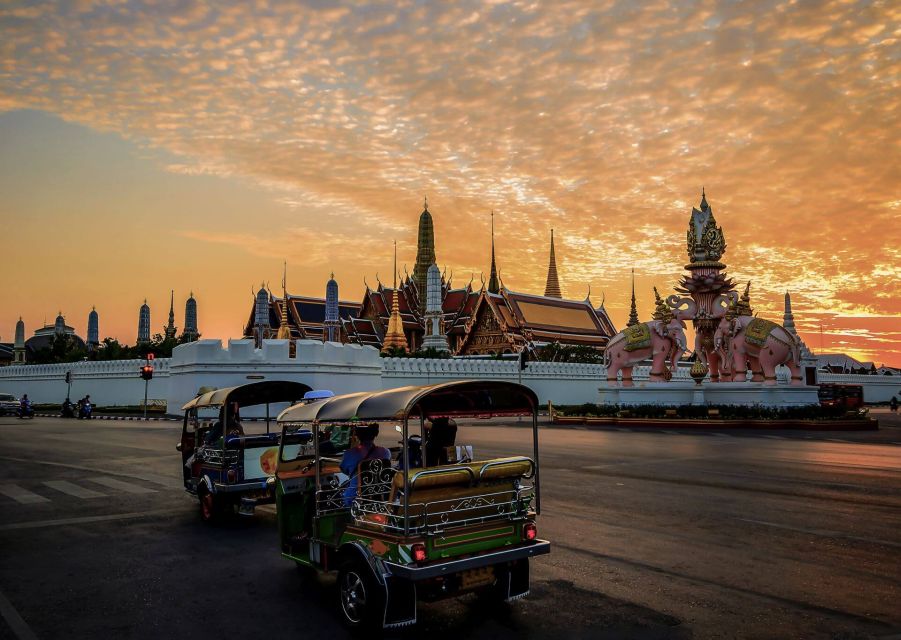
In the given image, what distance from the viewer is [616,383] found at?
3494 centimetres

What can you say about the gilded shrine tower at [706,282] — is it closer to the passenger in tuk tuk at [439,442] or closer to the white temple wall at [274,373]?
the white temple wall at [274,373]

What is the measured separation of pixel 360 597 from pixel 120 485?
8.78 metres

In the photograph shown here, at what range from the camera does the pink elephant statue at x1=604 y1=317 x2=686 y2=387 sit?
1336 inches

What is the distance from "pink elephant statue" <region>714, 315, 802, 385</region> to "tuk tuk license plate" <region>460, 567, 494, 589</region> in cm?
2829

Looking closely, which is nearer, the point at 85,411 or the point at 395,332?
the point at 85,411

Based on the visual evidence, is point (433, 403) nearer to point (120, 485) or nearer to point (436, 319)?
point (120, 485)

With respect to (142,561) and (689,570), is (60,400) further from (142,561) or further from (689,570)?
(689,570)

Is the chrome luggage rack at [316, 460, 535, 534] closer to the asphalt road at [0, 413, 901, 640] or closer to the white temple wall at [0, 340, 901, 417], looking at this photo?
the asphalt road at [0, 413, 901, 640]

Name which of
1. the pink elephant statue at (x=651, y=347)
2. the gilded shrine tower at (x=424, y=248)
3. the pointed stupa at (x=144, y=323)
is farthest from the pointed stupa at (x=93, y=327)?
the pink elephant statue at (x=651, y=347)

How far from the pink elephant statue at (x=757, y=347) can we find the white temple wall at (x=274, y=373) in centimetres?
1160

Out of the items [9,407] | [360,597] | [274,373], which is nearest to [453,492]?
[360,597]

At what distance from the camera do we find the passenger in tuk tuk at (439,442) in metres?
6.57

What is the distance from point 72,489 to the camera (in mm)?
12258

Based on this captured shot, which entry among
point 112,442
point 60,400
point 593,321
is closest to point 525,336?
point 593,321
